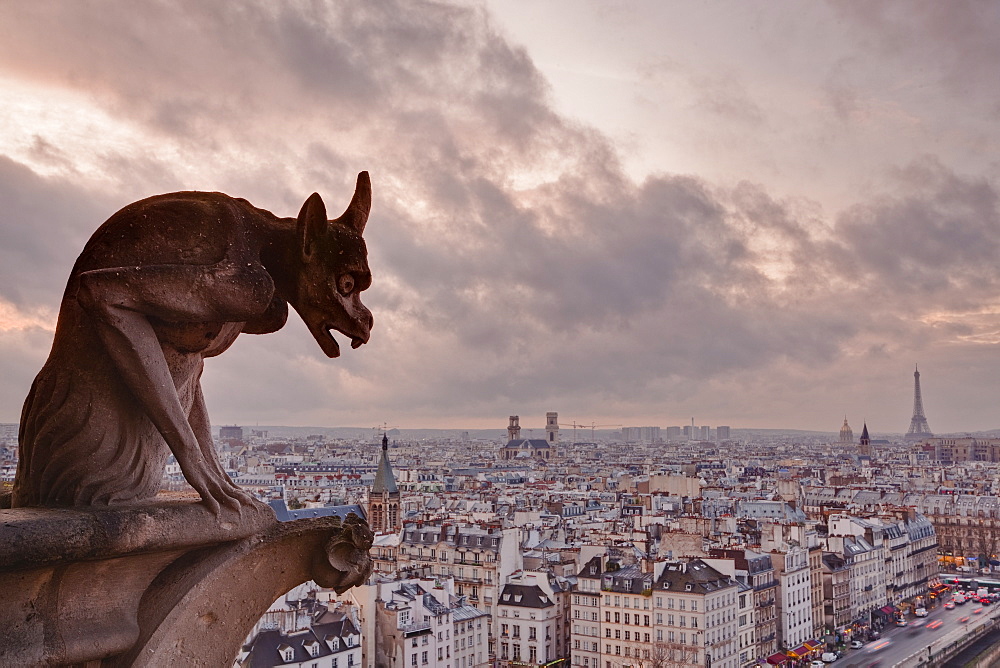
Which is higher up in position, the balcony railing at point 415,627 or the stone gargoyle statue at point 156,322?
the stone gargoyle statue at point 156,322

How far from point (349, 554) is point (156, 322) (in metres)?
1.00

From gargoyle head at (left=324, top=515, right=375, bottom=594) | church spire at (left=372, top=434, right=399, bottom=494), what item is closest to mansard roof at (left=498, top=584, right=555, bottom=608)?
church spire at (left=372, top=434, right=399, bottom=494)

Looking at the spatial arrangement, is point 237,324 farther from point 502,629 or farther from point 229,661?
point 502,629

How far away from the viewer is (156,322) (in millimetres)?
3584

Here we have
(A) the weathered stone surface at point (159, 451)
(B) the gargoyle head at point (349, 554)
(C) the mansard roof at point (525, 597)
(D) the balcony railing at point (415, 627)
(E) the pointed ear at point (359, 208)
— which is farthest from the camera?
(C) the mansard roof at point (525, 597)

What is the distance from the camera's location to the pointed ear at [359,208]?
388cm

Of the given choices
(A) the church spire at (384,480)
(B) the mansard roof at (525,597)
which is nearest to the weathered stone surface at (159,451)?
(B) the mansard roof at (525,597)

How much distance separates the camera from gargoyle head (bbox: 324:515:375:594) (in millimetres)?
3699

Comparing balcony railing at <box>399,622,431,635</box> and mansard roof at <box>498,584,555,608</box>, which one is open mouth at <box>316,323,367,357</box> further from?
mansard roof at <box>498,584,555,608</box>

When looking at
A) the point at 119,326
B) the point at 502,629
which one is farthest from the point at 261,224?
the point at 502,629

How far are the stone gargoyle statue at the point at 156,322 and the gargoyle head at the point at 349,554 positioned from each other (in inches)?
13.2

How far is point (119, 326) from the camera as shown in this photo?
3404 millimetres

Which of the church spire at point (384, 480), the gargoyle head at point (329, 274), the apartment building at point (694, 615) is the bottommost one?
the apartment building at point (694, 615)

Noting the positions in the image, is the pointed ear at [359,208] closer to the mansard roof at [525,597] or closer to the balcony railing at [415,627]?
the balcony railing at [415,627]
